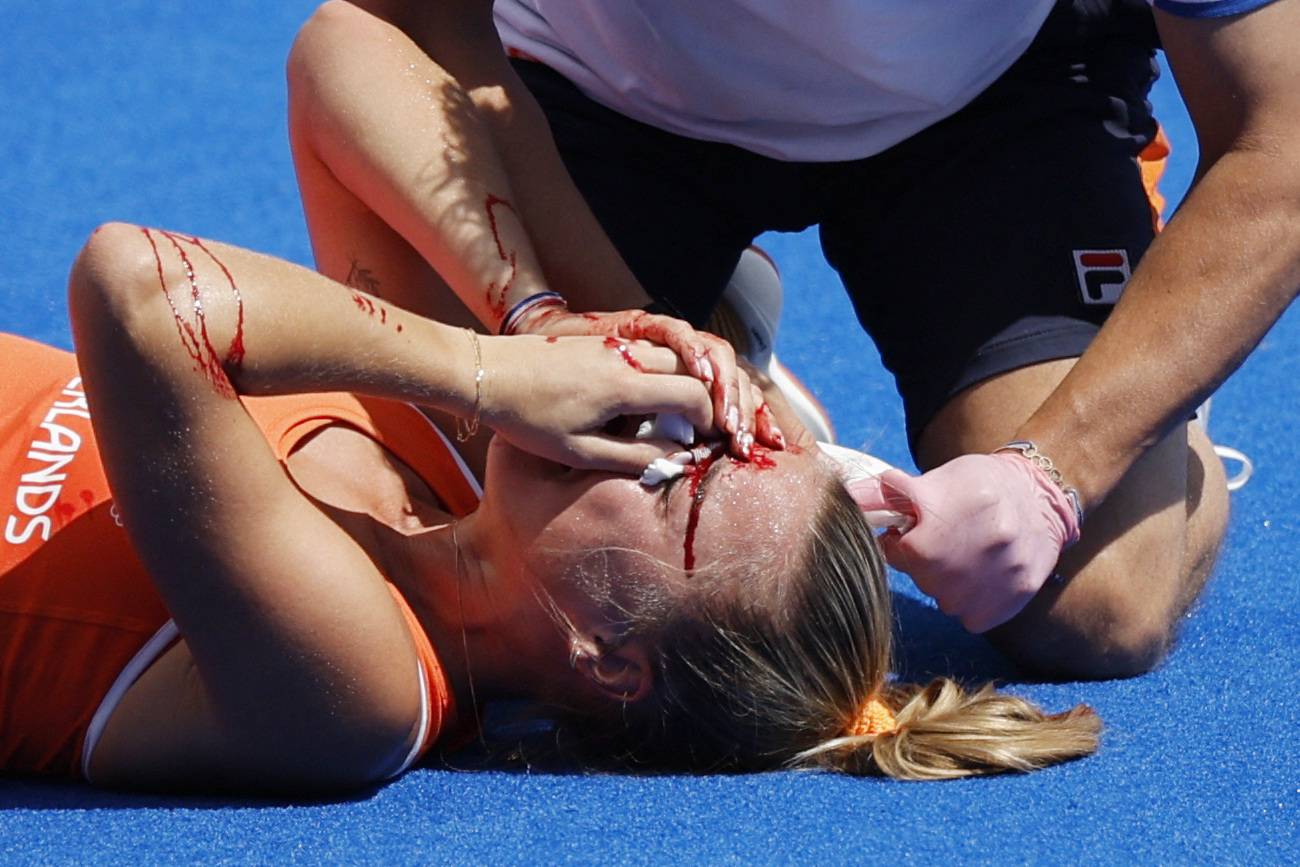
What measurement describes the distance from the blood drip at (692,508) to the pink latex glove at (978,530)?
0.74 ft

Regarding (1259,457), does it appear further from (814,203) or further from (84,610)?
(84,610)

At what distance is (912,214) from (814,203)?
0.48ft

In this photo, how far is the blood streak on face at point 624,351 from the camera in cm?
169

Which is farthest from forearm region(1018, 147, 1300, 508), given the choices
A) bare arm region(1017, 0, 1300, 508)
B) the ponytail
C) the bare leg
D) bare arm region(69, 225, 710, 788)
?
bare arm region(69, 225, 710, 788)

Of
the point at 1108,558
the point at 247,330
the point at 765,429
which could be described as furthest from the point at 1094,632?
the point at 247,330

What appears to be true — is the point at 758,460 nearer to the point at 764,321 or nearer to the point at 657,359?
the point at 657,359

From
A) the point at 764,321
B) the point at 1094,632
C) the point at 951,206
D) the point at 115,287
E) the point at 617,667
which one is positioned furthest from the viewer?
the point at 764,321

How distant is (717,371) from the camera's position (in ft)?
5.62

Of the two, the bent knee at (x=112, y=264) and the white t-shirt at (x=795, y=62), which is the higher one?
the bent knee at (x=112, y=264)

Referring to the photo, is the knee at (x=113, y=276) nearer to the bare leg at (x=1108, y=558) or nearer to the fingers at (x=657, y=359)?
the fingers at (x=657, y=359)

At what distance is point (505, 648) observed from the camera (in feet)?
5.93

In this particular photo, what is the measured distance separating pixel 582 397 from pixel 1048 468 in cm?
58

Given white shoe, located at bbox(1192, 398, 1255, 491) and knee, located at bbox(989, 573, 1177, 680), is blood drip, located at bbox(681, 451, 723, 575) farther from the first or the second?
white shoe, located at bbox(1192, 398, 1255, 491)

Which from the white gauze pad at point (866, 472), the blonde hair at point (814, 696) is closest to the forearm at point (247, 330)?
the blonde hair at point (814, 696)
